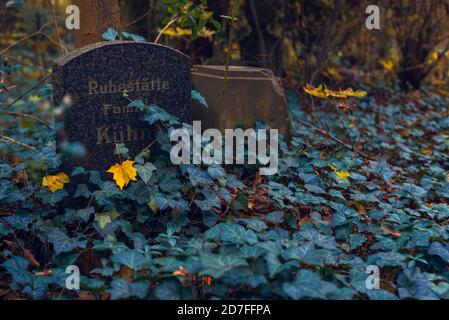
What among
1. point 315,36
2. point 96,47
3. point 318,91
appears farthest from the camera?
point 315,36

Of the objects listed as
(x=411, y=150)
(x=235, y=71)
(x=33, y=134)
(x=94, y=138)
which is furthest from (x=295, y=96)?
(x=94, y=138)

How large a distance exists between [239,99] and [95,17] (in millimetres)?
1252

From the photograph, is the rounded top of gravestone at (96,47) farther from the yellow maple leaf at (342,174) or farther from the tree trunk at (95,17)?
the yellow maple leaf at (342,174)

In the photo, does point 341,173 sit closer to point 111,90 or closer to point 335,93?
point 335,93

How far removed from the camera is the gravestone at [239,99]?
14.4 ft

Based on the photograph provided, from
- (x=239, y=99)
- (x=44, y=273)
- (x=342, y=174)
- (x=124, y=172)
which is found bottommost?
(x=44, y=273)

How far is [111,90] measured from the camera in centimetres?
357

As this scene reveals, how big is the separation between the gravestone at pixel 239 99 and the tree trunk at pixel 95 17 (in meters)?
0.78

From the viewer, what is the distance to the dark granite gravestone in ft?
11.3

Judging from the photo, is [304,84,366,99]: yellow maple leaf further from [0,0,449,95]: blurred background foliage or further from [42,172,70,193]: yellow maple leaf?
[0,0,449,95]: blurred background foliage

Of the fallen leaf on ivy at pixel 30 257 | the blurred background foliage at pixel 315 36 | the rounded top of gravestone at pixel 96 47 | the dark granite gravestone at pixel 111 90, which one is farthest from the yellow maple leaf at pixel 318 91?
the blurred background foliage at pixel 315 36

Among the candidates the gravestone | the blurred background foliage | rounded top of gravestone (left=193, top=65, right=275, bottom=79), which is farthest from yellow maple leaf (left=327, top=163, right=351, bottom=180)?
the blurred background foliage

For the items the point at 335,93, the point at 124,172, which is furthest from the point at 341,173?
the point at 124,172
